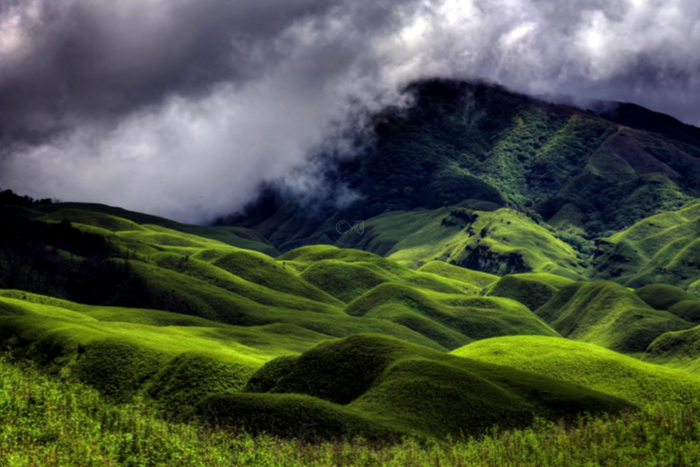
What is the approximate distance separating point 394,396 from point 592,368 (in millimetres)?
70228

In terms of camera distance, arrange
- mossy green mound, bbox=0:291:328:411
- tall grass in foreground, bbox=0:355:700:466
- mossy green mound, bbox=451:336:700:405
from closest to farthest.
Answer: tall grass in foreground, bbox=0:355:700:466
mossy green mound, bbox=0:291:328:411
mossy green mound, bbox=451:336:700:405

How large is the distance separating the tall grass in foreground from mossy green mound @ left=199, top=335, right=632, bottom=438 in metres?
8.27

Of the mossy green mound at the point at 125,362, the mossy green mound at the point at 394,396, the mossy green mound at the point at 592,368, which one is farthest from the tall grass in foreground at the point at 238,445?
the mossy green mound at the point at 592,368

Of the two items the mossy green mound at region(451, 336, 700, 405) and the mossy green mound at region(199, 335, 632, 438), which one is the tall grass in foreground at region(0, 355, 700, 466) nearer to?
the mossy green mound at region(199, 335, 632, 438)

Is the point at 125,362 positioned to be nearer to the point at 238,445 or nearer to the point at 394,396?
the point at 394,396

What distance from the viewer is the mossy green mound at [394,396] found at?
82.5m

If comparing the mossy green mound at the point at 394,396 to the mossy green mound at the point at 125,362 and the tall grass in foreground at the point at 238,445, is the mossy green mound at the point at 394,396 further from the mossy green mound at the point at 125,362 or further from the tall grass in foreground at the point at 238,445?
the mossy green mound at the point at 125,362

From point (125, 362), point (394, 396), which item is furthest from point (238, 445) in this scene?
point (125, 362)

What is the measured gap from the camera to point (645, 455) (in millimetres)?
59344

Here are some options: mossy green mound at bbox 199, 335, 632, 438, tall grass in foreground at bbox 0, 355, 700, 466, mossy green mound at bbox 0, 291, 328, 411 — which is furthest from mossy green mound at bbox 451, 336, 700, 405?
tall grass in foreground at bbox 0, 355, 700, 466

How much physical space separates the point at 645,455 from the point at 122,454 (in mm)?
39941

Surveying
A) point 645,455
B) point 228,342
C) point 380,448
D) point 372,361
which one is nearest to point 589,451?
point 645,455

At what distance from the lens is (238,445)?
65562mm

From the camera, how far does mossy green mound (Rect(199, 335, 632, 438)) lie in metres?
82.5
